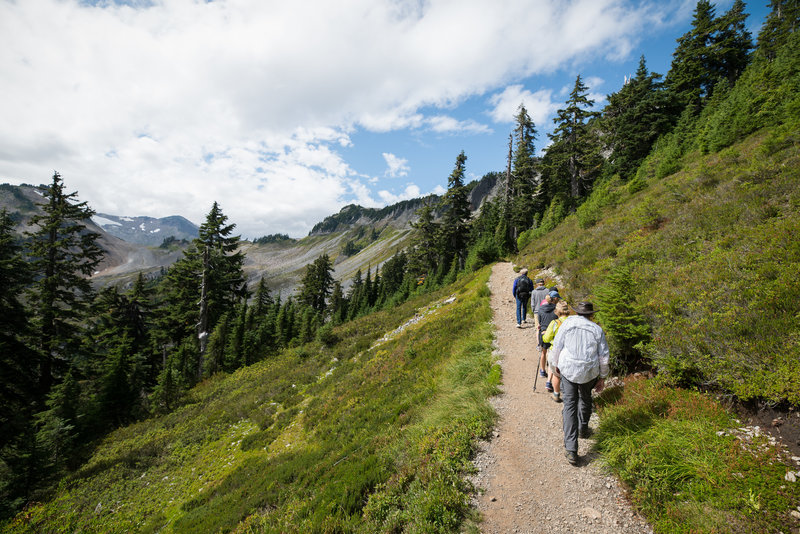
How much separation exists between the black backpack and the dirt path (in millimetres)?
5233

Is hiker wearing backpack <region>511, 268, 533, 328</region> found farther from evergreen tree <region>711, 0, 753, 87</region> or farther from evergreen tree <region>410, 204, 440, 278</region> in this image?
evergreen tree <region>711, 0, 753, 87</region>

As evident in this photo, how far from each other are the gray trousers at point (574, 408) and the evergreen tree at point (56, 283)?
88.2 feet

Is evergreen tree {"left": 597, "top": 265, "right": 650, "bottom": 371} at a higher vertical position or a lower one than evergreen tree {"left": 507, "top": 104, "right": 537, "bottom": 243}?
lower

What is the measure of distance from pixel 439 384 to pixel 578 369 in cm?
486

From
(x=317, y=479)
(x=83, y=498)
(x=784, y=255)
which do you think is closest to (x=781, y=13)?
(x=784, y=255)

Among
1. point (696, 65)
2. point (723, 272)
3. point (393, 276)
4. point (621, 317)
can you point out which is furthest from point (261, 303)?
point (696, 65)

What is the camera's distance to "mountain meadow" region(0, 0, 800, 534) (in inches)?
165

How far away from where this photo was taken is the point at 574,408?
4926 mm

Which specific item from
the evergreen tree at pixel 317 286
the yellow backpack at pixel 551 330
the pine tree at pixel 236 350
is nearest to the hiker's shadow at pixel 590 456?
the yellow backpack at pixel 551 330

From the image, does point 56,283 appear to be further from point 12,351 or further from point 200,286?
point 200,286

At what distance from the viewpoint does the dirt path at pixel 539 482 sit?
12.6 feet

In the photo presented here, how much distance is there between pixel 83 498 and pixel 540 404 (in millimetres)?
16947

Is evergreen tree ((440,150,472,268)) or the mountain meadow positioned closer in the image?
the mountain meadow

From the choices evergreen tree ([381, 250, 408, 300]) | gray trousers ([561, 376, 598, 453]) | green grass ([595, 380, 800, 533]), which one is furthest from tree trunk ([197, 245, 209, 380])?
Result: evergreen tree ([381, 250, 408, 300])
